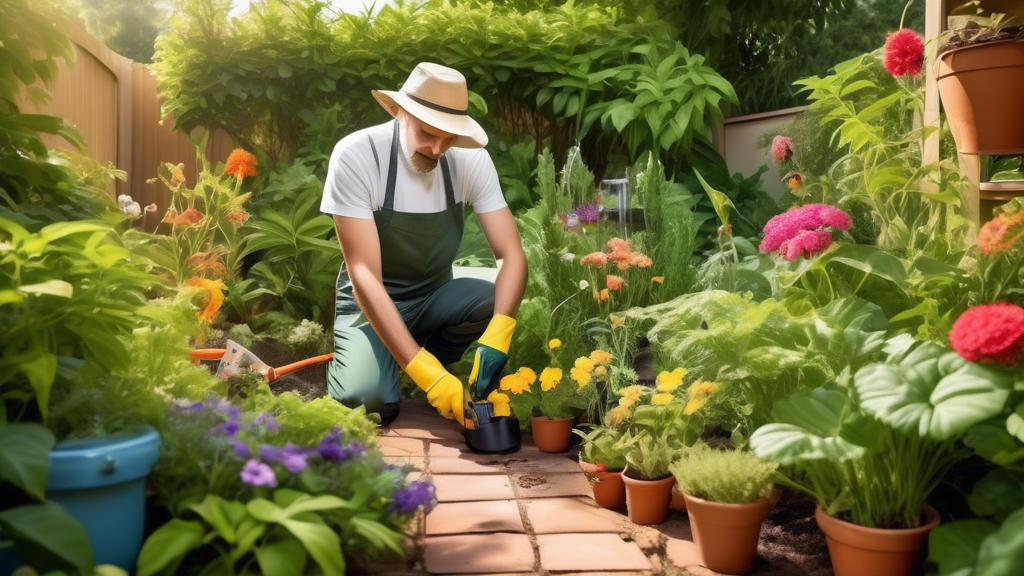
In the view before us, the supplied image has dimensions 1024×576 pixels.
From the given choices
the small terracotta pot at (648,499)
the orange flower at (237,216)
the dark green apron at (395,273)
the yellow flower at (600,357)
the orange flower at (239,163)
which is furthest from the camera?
the orange flower at (239,163)

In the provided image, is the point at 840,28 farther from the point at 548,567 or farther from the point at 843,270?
the point at 548,567

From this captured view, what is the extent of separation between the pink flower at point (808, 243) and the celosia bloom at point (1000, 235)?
→ 0.39 meters

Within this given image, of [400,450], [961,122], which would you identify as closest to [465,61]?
[400,450]

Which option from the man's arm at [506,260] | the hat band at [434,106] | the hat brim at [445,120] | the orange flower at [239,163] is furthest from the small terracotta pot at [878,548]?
the orange flower at [239,163]

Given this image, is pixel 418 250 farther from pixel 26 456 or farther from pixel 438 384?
pixel 26 456

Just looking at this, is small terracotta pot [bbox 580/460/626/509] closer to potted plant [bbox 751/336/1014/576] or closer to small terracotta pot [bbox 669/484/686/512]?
small terracotta pot [bbox 669/484/686/512]

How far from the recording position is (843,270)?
7.64 ft

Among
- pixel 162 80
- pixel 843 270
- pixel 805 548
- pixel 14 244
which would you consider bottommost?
pixel 805 548

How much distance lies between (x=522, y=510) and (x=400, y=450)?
0.74 metres

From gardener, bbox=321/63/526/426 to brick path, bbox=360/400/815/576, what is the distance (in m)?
0.28

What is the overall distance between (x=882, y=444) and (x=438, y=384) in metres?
1.52

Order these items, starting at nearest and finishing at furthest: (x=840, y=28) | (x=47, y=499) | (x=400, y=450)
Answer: (x=47, y=499) < (x=400, y=450) < (x=840, y=28)

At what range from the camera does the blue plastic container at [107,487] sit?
155cm

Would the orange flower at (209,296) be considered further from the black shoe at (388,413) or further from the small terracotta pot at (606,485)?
the small terracotta pot at (606,485)
